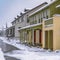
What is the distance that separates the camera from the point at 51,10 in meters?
34.2

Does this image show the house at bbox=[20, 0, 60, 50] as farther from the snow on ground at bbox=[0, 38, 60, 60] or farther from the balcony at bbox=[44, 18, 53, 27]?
the snow on ground at bbox=[0, 38, 60, 60]

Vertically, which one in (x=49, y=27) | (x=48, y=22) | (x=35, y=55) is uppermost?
(x=48, y=22)

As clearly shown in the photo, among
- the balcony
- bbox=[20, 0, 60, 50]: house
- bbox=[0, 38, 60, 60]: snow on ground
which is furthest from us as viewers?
the balcony

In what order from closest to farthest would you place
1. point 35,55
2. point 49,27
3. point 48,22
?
1. point 35,55
2. point 49,27
3. point 48,22

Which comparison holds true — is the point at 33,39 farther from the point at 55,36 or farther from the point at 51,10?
the point at 55,36

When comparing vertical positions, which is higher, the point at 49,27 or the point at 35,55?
the point at 49,27

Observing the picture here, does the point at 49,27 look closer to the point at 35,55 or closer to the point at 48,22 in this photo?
the point at 48,22

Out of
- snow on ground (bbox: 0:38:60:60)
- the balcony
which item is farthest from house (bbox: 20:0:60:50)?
snow on ground (bbox: 0:38:60:60)

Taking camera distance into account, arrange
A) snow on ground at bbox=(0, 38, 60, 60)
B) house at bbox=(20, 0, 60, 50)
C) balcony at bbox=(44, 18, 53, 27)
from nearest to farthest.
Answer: snow on ground at bbox=(0, 38, 60, 60) → house at bbox=(20, 0, 60, 50) → balcony at bbox=(44, 18, 53, 27)

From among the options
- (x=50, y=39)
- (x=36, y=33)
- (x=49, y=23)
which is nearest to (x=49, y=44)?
(x=50, y=39)

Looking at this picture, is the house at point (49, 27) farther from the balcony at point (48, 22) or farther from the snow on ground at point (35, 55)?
the snow on ground at point (35, 55)

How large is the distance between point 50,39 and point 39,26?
4.42 m

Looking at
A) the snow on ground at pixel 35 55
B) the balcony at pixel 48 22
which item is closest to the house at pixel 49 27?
the balcony at pixel 48 22

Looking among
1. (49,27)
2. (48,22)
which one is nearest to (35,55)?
(49,27)
